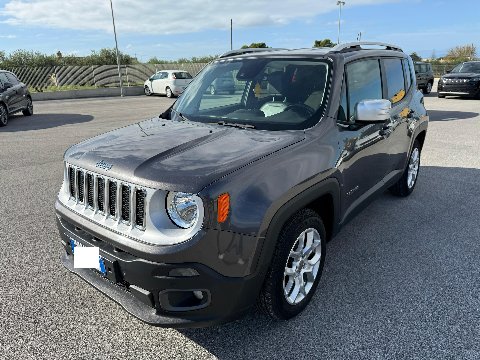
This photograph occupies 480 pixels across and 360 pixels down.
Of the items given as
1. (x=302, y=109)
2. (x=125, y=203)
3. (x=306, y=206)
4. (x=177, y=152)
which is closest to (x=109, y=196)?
(x=125, y=203)

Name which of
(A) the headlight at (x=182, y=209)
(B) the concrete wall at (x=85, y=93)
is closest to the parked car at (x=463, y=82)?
(B) the concrete wall at (x=85, y=93)

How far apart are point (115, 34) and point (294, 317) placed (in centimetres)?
2517

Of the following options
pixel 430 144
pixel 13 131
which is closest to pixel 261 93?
pixel 430 144

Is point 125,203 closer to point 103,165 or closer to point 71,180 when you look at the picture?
point 103,165

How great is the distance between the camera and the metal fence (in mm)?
26297

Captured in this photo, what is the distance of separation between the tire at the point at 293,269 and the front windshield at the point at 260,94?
762 millimetres

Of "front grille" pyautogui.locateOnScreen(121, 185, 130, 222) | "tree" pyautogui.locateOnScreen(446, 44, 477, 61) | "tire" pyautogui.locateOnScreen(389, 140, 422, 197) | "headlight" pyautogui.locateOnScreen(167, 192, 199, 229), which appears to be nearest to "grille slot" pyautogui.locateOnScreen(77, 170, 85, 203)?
"front grille" pyautogui.locateOnScreen(121, 185, 130, 222)

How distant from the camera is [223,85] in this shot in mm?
3838

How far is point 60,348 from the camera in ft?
8.25

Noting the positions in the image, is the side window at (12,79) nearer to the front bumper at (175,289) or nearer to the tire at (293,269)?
the front bumper at (175,289)

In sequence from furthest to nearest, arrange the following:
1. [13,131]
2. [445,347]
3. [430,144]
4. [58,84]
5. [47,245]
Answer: [58,84], [13,131], [430,144], [47,245], [445,347]

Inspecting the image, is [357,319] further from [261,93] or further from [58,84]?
[58,84]

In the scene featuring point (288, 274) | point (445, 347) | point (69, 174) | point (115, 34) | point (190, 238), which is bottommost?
point (445, 347)

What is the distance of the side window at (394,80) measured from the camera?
4.14m
